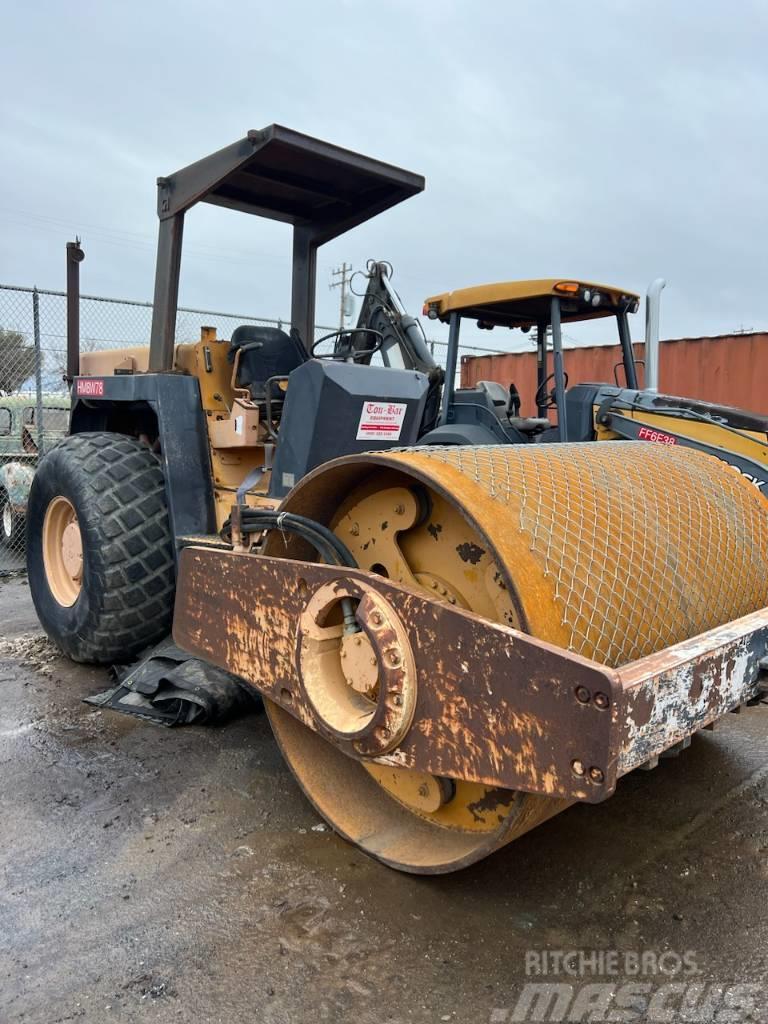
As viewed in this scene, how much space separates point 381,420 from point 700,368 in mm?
8758

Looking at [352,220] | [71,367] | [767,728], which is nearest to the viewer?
[767,728]

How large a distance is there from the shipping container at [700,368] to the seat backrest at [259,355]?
6.72 m

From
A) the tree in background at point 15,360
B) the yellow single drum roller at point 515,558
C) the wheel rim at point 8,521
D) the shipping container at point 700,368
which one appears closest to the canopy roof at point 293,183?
the yellow single drum roller at point 515,558

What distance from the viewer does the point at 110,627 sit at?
12.2 ft

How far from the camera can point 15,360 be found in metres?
7.91

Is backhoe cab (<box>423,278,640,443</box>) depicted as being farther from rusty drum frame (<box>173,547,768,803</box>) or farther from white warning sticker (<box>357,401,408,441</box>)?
rusty drum frame (<box>173,547,768,803</box>)

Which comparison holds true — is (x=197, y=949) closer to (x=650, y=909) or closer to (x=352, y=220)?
(x=650, y=909)

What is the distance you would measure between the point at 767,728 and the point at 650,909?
1.62 m

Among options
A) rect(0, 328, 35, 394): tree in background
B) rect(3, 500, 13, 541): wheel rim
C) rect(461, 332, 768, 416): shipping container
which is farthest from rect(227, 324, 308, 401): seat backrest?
rect(461, 332, 768, 416): shipping container

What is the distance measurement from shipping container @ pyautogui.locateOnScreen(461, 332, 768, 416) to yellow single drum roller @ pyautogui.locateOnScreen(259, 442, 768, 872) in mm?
7831

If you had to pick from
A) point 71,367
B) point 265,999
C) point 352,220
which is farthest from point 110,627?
point 352,220

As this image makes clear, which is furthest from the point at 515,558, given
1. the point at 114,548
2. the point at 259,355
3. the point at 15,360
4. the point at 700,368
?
the point at 700,368

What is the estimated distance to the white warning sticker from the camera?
3518 mm

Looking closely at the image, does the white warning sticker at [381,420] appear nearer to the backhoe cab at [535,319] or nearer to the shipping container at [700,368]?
the backhoe cab at [535,319]
